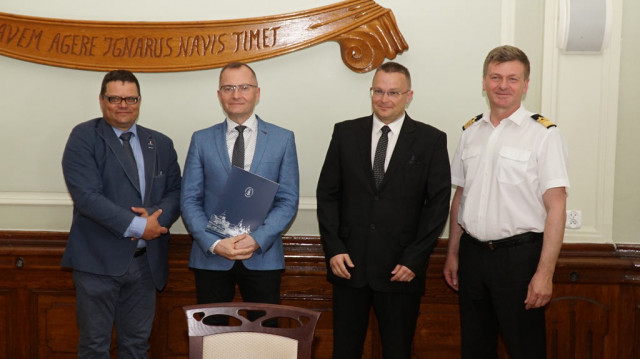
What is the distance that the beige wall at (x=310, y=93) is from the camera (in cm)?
319

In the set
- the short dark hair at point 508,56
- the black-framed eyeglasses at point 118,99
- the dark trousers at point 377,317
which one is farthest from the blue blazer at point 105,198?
the short dark hair at point 508,56

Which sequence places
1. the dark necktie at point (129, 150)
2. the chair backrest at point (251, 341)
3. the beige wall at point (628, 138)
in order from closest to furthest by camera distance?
1. the chair backrest at point (251, 341)
2. the dark necktie at point (129, 150)
3. the beige wall at point (628, 138)

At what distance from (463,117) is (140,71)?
1.72m

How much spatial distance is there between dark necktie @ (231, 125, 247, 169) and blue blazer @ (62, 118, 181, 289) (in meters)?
0.39

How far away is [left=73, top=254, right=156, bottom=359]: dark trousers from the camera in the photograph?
2775mm

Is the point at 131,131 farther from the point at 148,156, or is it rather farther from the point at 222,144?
the point at 222,144

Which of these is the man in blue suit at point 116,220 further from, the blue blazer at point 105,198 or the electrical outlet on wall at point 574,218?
the electrical outlet on wall at point 574,218

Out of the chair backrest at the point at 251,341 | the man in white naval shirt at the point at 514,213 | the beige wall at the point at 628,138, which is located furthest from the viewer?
the beige wall at the point at 628,138

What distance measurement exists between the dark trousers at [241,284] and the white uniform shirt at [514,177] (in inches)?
34.7

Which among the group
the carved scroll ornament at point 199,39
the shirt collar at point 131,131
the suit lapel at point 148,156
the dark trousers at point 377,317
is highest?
the carved scroll ornament at point 199,39

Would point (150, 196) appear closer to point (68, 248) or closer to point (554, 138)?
point (68, 248)

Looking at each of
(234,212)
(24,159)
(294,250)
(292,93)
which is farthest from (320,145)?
(24,159)

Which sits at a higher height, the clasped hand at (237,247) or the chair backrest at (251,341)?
the clasped hand at (237,247)

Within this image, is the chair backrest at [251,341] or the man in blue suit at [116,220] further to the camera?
the man in blue suit at [116,220]
